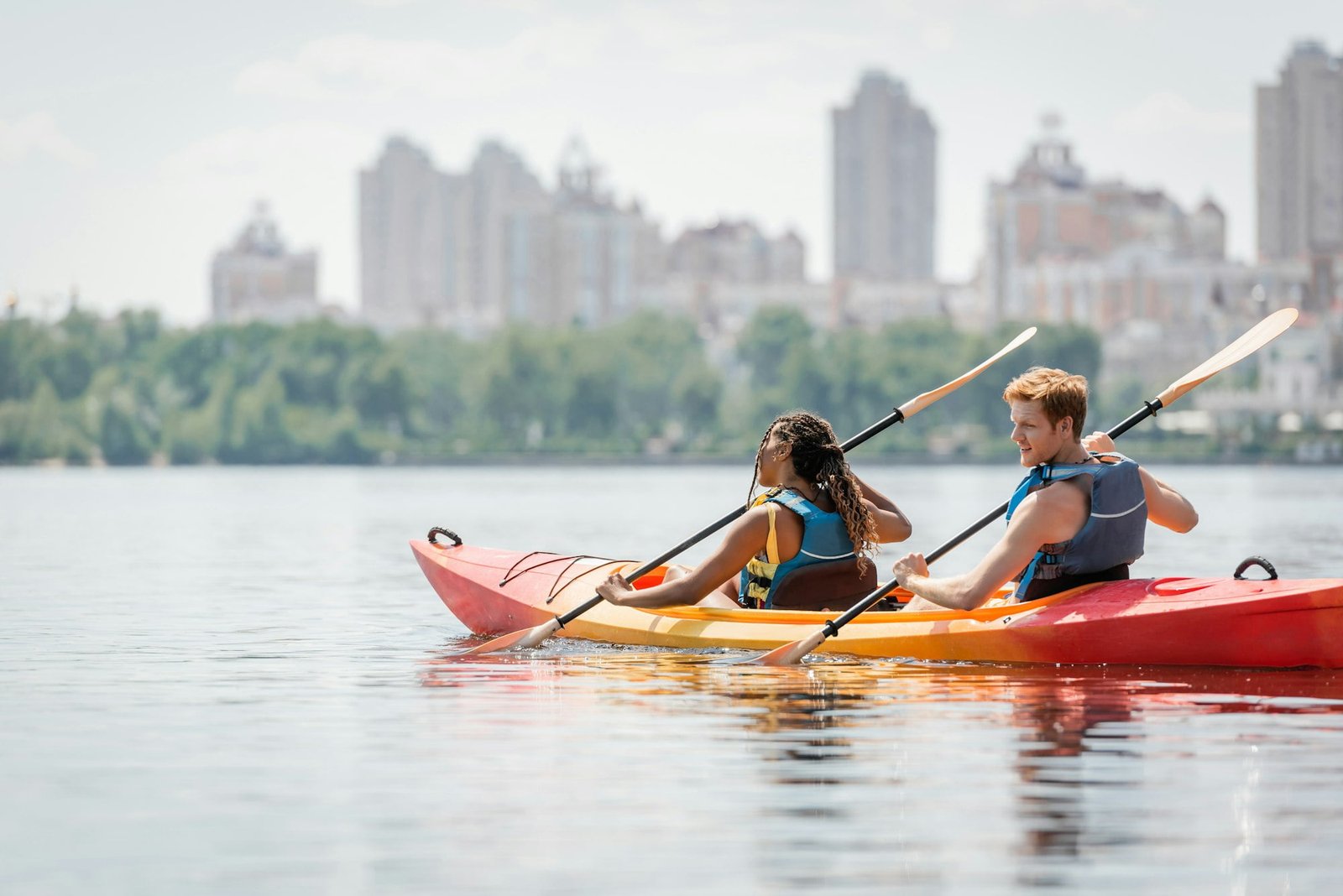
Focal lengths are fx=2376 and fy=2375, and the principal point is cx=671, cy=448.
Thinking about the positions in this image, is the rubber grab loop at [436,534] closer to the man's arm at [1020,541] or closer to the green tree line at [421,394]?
the man's arm at [1020,541]

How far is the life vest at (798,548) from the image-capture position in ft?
38.7

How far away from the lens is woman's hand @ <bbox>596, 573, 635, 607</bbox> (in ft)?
42.8

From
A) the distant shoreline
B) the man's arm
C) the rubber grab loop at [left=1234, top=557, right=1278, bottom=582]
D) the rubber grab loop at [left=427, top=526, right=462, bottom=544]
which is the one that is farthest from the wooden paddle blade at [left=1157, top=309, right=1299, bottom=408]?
the distant shoreline

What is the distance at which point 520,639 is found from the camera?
45.3ft

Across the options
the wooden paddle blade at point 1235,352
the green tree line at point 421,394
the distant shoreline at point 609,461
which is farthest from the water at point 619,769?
the green tree line at point 421,394

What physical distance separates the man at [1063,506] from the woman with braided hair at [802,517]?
47 cm

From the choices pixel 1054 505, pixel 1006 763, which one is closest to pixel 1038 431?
pixel 1054 505

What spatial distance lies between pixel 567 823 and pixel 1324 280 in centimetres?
18318

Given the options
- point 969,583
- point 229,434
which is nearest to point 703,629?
point 969,583

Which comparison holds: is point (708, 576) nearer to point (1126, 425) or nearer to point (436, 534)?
point (1126, 425)

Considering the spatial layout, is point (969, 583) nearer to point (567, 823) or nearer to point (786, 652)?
point (786, 652)

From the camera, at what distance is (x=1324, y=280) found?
601ft

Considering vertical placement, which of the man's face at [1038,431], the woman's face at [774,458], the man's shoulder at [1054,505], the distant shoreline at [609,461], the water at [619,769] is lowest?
the distant shoreline at [609,461]

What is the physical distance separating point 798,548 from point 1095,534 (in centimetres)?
162
